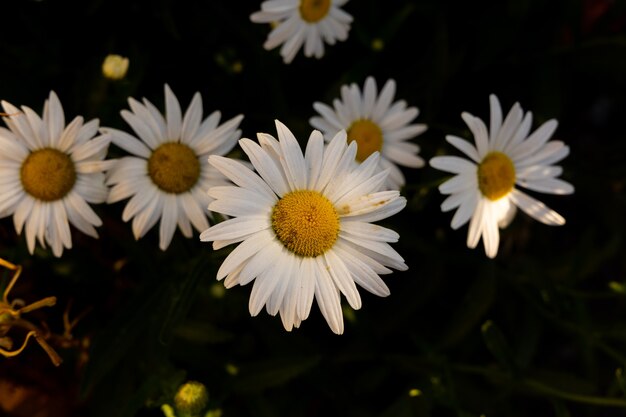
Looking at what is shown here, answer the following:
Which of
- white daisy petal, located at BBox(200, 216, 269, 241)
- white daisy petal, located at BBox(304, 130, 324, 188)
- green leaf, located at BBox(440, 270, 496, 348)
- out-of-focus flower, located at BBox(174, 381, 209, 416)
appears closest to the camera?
white daisy petal, located at BBox(200, 216, 269, 241)

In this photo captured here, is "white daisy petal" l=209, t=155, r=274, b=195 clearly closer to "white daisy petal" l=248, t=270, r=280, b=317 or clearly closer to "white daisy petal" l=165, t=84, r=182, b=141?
"white daisy petal" l=248, t=270, r=280, b=317

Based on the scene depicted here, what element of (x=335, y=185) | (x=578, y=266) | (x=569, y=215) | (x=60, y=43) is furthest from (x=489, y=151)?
(x=60, y=43)

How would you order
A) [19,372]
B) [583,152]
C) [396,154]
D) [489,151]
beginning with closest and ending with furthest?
[489,151], [396,154], [19,372], [583,152]

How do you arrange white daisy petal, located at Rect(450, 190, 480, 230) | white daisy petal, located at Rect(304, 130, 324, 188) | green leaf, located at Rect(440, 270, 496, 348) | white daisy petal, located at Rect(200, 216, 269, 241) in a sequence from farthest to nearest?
green leaf, located at Rect(440, 270, 496, 348) → white daisy petal, located at Rect(450, 190, 480, 230) → white daisy petal, located at Rect(304, 130, 324, 188) → white daisy petal, located at Rect(200, 216, 269, 241)

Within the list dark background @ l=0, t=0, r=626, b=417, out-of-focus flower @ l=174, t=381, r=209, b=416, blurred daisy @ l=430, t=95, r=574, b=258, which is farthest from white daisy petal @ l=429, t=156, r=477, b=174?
out-of-focus flower @ l=174, t=381, r=209, b=416

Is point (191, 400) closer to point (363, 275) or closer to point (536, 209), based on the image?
point (363, 275)

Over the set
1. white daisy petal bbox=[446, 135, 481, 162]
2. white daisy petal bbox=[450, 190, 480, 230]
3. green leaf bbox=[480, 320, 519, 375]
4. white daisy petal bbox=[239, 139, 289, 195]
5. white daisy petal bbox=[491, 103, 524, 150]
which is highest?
white daisy petal bbox=[491, 103, 524, 150]

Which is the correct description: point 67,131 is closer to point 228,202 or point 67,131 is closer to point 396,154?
point 228,202
